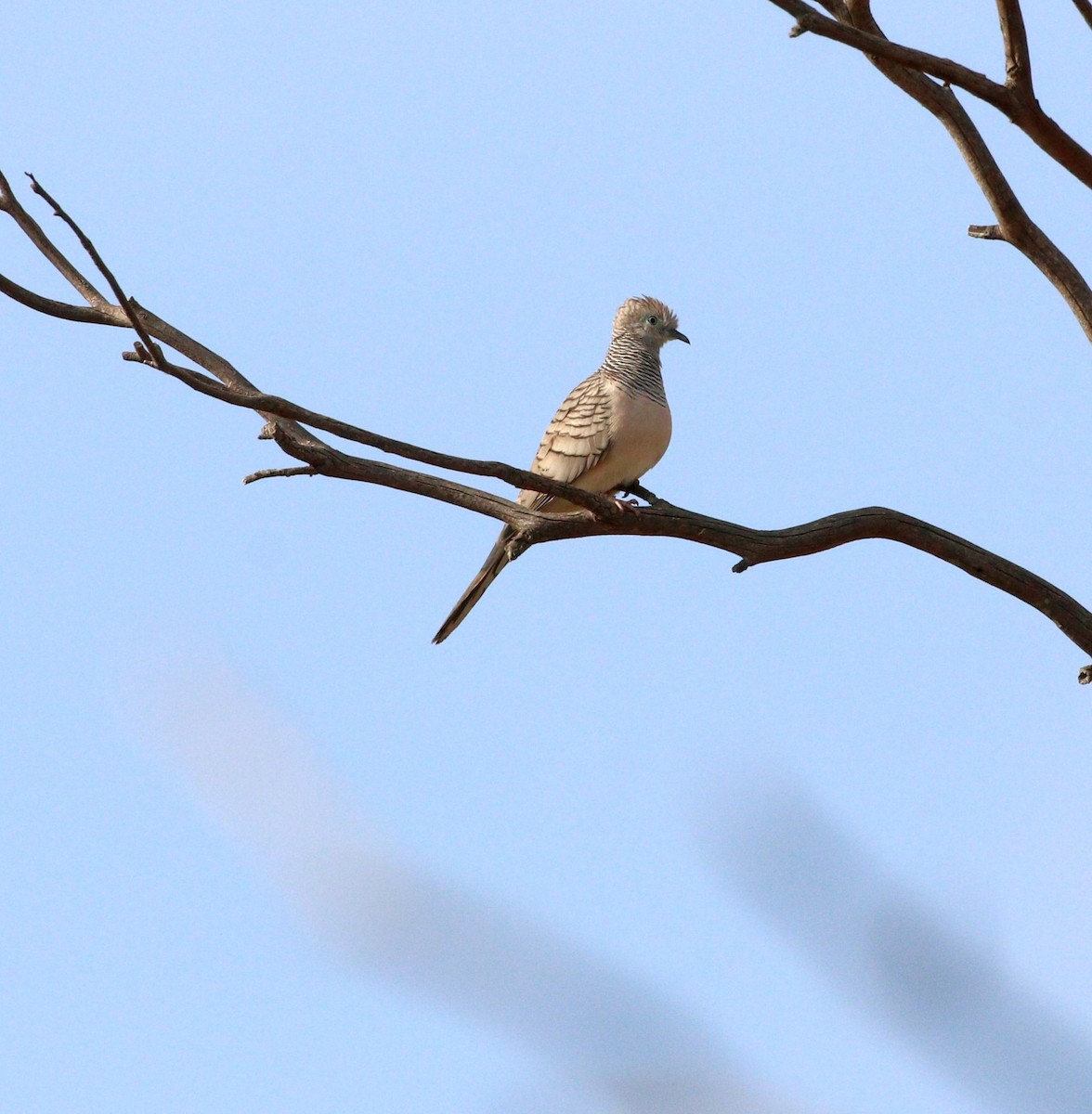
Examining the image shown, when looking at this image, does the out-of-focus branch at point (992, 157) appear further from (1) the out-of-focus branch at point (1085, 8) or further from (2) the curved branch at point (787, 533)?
(2) the curved branch at point (787, 533)

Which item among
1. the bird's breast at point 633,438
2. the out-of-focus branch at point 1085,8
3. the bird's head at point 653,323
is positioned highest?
the bird's head at point 653,323

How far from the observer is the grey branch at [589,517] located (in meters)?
4.74

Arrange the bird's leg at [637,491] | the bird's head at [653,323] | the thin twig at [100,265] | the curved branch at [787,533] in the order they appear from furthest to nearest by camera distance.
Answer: the bird's head at [653,323]
the bird's leg at [637,491]
the curved branch at [787,533]
the thin twig at [100,265]

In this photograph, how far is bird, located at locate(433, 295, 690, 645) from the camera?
22.7ft

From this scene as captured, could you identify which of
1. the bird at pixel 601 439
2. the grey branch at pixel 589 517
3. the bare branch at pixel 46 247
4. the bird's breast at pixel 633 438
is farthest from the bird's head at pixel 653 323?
the bare branch at pixel 46 247

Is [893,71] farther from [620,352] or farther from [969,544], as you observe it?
[620,352]

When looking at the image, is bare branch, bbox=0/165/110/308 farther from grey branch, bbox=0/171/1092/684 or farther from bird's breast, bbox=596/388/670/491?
bird's breast, bbox=596/388/670/491

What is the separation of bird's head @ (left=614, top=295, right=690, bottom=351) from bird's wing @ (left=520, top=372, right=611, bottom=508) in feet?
2.15

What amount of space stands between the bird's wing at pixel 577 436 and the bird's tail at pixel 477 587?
49 centimetres

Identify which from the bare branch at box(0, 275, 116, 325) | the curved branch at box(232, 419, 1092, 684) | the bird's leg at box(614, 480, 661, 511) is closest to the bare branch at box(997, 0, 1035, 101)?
the curved branch at box(232, 419, 1092, 684)

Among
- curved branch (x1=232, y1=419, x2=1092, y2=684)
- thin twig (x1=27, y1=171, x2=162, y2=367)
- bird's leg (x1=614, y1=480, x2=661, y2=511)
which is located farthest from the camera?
bird's leg (x1=614, y1=480, x2=661, y2=511)

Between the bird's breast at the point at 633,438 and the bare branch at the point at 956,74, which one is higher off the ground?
the bird's breast at the point at 633,438

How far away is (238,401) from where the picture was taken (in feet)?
14.8

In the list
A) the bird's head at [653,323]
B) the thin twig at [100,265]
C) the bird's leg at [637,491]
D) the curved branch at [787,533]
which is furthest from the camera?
the bird's head at [653,323]
